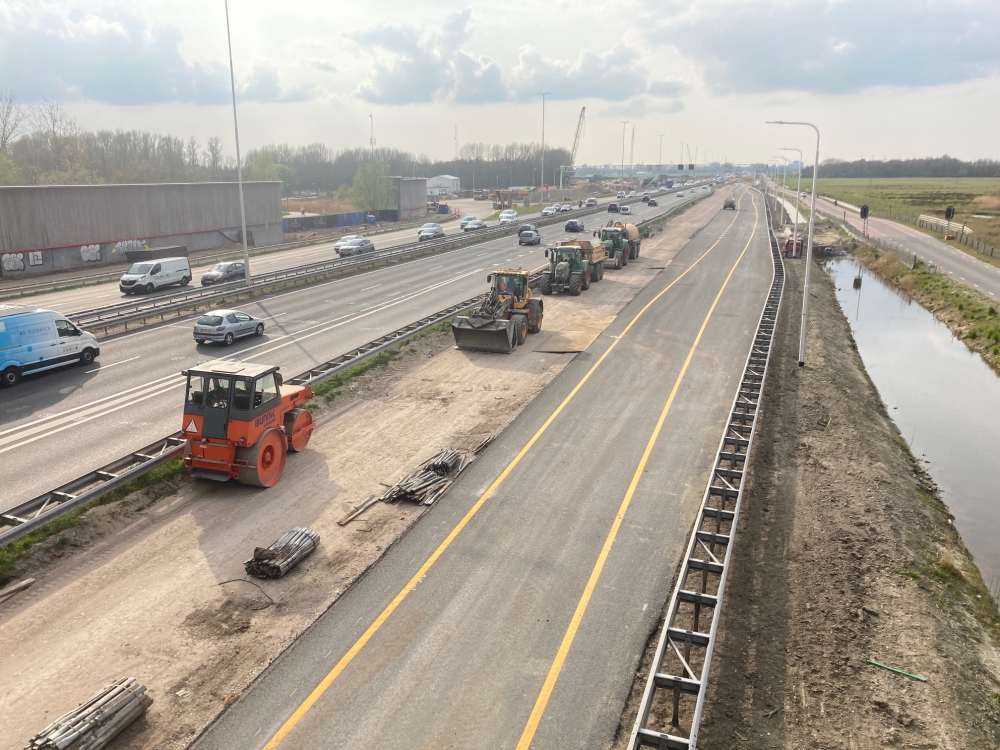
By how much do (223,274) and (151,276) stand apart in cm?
396

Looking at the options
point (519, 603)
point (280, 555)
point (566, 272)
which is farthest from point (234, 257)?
point (519, 603)

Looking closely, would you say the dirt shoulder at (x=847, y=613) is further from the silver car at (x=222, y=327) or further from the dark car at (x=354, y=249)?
the dark car at (x=354, y=249)

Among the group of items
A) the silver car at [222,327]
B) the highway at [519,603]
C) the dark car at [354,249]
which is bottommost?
the highway at [519,603]

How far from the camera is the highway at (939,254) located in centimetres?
4509

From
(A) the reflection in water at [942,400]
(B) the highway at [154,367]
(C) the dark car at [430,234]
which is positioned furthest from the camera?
(C) the dark car at [430,234]

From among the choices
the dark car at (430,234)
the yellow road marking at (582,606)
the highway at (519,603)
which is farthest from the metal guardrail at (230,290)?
the yellow road marking at (582,606)

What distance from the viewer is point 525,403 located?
21.9 m

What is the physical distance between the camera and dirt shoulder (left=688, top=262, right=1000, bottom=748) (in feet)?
31.3

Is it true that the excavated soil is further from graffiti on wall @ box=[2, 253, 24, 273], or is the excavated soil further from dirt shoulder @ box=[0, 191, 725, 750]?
graffiti on wall @ box=[2, 253, 24, 273]

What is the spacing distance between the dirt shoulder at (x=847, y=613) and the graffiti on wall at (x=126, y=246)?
2011 inches

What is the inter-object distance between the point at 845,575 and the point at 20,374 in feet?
83.1

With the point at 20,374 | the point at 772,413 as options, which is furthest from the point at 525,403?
the point at 20,374

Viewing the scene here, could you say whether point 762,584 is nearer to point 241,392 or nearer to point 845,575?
point 845,575

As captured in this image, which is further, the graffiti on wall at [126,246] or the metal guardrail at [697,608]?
the graffiti on wall at [126,246]
